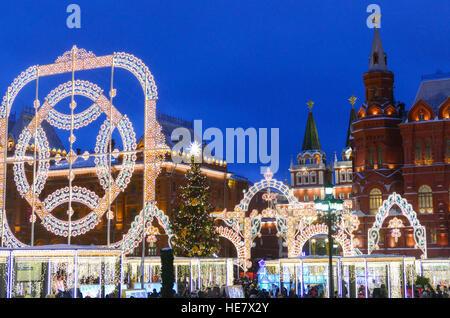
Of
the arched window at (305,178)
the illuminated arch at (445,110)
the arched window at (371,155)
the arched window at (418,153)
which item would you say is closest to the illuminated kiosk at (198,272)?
the arched window at (418,153)

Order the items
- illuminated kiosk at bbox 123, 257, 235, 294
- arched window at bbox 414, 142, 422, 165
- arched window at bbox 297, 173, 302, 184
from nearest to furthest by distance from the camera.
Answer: illuminated kiosk at bbox 123, 257, 235, 294
arched window at bbox 414, 142, 422, 165
arched window at bbox 297, 173, 302, 184

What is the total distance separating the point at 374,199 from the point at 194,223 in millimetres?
23441

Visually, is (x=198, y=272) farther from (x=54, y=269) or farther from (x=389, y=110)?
(x=389, y=110)

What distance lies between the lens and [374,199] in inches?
2448

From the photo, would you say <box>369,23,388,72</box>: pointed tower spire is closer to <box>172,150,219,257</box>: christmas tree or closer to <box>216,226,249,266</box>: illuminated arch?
<box>172,150,219,257</box>: christmas tree

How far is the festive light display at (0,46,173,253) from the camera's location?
33281 mm

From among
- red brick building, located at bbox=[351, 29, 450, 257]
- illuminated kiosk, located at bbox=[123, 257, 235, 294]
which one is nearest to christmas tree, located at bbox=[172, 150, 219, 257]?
illuminated kiosk, located at bbox=[123, 257, 235, 294]

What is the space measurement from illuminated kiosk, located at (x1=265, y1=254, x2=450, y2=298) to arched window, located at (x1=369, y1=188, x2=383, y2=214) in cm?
2581

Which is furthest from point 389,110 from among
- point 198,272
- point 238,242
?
point 198,272

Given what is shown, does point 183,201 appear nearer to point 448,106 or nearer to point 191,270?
point 191,270

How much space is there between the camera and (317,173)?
338 feet

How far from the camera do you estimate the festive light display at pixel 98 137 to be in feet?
109

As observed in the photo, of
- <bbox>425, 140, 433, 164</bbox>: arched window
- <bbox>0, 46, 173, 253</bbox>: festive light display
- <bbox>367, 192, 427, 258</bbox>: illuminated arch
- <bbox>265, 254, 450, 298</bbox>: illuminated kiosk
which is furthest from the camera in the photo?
<bbox>425, 140, 433, 164</bbox>: arched window
